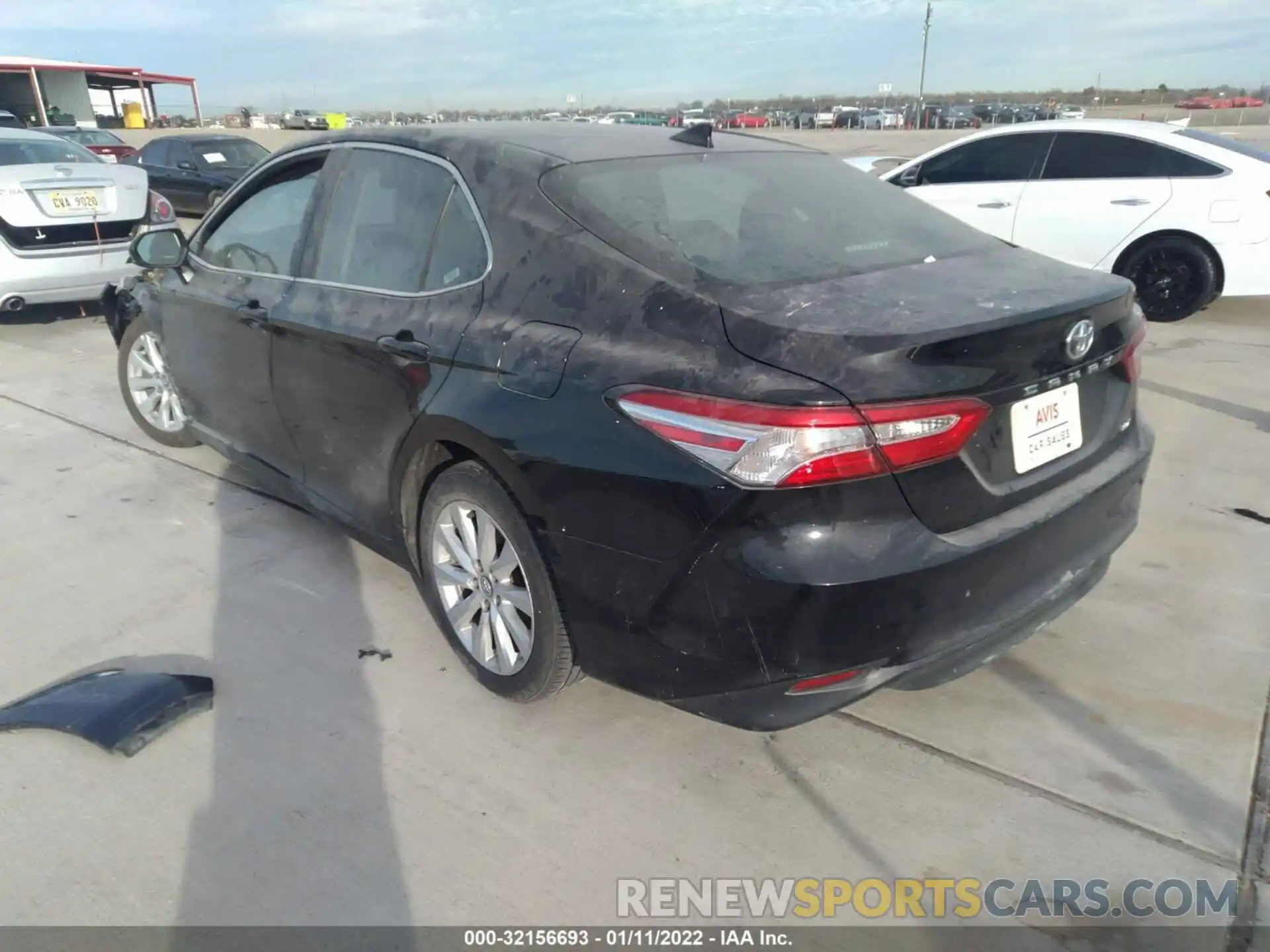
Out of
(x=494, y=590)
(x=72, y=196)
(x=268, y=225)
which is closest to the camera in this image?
(x=494, y=590)

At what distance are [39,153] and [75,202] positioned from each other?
113 centimetres

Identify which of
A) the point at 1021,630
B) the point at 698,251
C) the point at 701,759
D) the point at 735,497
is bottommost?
the point at 701,759

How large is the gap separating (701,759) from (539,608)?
63cm

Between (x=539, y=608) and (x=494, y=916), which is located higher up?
(x=539, y=608)

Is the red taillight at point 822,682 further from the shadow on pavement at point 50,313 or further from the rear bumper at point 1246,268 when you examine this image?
the shadow on pavement at point 50,313

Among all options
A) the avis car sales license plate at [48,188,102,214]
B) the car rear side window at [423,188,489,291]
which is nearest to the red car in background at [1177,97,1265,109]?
the avis car sales license plate at [48,188,102,214]

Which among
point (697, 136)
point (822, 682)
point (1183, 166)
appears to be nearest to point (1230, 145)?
point (1183, 166)

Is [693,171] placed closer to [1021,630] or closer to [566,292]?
[566,292]

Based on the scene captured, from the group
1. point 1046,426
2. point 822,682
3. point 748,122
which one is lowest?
point 748,122

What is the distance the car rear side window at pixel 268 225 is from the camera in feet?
11.6

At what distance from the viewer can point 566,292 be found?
2.47 meters

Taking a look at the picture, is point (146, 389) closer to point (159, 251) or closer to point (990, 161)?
point (159, 251)

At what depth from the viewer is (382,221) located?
314 centimetres

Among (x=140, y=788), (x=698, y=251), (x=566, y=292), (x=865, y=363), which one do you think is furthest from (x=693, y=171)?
(x=140, y=788)
